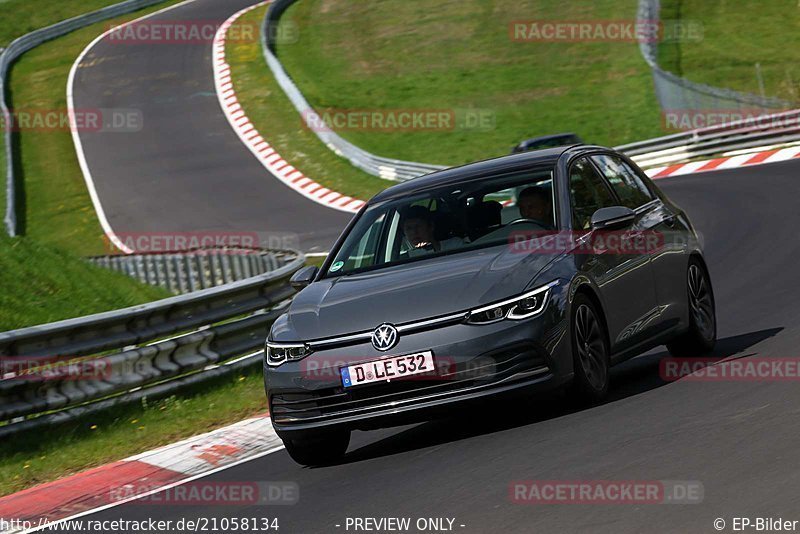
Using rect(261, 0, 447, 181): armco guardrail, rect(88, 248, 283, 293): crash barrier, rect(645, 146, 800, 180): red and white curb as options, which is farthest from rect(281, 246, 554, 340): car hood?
rect(261, 0, 447, 181): armco guardrail

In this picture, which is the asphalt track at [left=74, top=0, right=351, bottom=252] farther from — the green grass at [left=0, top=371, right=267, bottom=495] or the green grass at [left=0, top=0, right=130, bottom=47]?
the green grass at [left=0, top=371, right=267, bottom=495]

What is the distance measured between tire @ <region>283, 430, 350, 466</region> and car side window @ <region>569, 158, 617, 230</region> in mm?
1910

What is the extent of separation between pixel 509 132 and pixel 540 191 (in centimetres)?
2559

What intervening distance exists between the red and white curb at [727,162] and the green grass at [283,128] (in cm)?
613

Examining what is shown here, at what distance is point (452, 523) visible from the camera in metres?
5.88

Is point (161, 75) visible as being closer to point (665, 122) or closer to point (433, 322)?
point (665, 122)

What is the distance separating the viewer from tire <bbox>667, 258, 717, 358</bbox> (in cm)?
970

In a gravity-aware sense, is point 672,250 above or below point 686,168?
above

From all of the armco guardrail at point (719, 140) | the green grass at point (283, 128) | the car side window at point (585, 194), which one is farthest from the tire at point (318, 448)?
the green grass at point (283, 128)

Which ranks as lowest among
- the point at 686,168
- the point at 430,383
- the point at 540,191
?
the point at 686,168

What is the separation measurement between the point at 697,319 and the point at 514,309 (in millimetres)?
2658

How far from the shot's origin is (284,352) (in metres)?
7.89

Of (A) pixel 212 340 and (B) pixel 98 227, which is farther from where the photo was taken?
(B) pixel 98 227

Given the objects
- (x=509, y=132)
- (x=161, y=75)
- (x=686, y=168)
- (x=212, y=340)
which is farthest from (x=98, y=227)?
(x=212, y=340)
